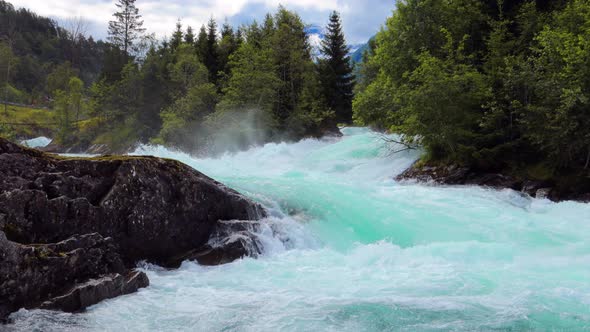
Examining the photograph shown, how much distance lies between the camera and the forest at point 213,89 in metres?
41.2

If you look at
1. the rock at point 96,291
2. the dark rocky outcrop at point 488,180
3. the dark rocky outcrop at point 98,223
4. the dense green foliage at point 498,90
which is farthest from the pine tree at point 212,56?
the rock at point 96,291

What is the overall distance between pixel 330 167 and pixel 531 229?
15.9 meters

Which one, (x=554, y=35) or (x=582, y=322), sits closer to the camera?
(x=582, y=322)

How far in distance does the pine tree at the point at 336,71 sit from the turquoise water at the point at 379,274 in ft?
117

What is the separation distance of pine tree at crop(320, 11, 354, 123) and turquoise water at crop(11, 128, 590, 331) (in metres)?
35.8

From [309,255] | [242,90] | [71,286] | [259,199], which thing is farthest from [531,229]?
[242,90]

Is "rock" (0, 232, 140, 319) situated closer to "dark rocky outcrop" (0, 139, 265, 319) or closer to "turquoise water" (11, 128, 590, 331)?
"dark rocky outcrop" (0, 139, 265, 319)

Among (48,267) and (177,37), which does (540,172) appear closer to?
(48,267)

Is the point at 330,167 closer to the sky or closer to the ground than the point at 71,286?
closer to the sky

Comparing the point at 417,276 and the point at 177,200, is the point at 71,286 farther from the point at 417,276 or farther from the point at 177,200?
the point at 417,276

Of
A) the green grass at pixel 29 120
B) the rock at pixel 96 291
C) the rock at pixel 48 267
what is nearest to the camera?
the rock at pixel 48 267

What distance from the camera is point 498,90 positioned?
21.7 metres

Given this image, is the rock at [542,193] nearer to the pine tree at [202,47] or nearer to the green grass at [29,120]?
the pine tree at [202,47]

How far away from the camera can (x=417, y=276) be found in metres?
8.86
